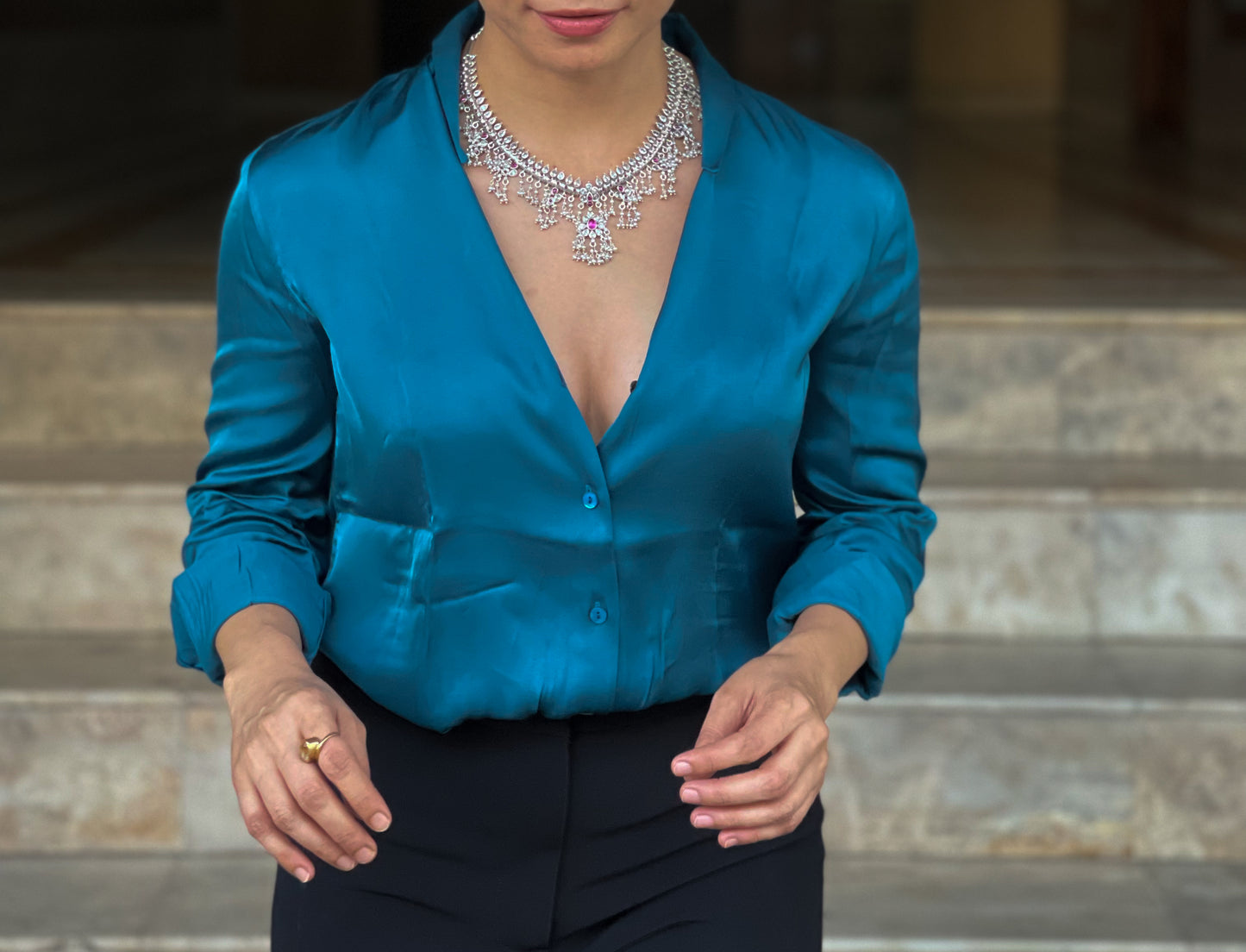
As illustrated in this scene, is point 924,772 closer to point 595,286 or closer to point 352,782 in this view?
point 595,286

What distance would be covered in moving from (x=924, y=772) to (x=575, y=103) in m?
1.60

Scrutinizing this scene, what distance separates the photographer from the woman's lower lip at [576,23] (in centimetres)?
93

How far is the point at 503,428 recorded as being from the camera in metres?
0.98

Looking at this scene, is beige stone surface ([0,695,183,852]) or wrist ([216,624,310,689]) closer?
wrist ([216,624,310,689])

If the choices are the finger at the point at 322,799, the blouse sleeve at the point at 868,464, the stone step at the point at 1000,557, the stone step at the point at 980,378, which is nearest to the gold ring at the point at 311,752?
the finger at the point at 322,799

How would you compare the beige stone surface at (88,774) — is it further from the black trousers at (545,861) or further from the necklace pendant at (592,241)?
the necklace pendant at (592,241)

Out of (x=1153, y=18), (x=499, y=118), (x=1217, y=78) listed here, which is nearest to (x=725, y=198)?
(x=499, y=118)

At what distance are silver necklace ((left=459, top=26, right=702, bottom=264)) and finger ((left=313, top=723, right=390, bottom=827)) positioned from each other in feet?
1.24

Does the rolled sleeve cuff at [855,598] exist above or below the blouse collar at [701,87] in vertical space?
below

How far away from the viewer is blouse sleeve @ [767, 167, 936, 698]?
105cm

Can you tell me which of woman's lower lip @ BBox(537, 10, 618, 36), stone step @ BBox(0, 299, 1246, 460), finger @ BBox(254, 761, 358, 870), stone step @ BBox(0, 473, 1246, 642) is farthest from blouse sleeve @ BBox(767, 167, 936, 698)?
stone step @ BBox(0, 299, 1246, 460)

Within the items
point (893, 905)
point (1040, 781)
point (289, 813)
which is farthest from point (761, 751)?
point (1040, 781)

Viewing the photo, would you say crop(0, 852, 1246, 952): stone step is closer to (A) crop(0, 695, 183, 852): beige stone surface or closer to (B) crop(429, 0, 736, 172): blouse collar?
(A) crop(0, 695, 183, 852): beige stone surface

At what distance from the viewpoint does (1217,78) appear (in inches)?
255
